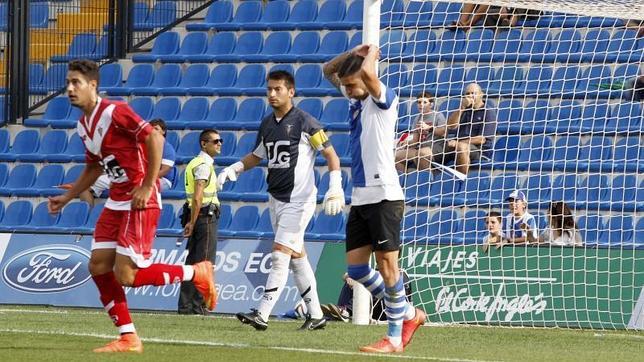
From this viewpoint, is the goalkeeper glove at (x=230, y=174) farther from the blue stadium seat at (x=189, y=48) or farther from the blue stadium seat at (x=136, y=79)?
the blue stadium seat at (x=189, y=48)

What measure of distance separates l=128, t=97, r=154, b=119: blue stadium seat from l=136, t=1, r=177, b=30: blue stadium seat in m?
1.91

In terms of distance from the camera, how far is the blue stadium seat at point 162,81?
67.7 ft

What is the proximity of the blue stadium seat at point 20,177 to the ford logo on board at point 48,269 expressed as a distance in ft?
10.0

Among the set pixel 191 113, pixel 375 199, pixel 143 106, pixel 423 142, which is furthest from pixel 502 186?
pixel 143 106

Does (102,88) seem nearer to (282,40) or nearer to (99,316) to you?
(282,40)

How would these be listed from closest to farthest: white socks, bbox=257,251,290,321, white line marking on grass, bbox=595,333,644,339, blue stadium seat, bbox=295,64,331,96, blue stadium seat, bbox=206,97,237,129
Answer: white socks, bbox=257,251,290,321
white line marking on grass, bbox=595,333,644,339
blue stadium seat, bbox=295,64,331,96
blue stadium seat, bbox=206,97,237,129

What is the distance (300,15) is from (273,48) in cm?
72

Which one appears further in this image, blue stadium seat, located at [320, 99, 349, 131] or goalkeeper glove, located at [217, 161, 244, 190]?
blue stadium seat, located at [320, 99, 349, 131]

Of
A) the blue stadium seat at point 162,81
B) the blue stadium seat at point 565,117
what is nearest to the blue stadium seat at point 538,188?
the blue stadium seat at point 565,117

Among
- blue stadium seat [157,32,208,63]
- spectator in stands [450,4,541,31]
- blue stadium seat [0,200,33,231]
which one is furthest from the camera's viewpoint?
blue stadium seat [157,32,208,63]

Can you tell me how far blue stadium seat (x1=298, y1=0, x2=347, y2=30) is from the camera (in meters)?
20.2

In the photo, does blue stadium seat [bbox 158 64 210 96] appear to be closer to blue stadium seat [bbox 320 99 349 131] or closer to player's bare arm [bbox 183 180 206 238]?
blue stadium seat [bbox 320 99 349 131]

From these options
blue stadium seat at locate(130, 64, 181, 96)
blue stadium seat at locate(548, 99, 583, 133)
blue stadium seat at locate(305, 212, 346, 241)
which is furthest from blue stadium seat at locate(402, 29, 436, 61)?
blue stadium seat at locate(130, 64, 181, 96)

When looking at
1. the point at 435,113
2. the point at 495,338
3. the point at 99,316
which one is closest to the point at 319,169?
the point at 435,113
